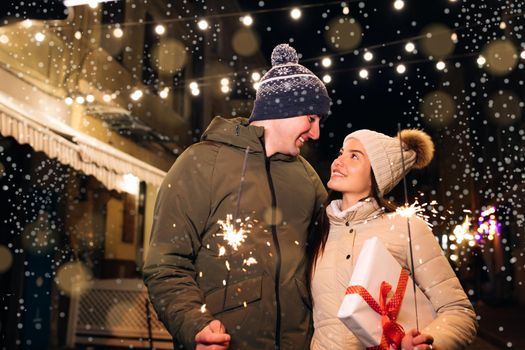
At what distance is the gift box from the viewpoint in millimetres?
1603

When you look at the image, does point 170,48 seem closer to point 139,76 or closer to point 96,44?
Answer: point 139,76

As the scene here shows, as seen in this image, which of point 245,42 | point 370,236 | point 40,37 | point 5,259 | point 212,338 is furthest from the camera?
point 245,42

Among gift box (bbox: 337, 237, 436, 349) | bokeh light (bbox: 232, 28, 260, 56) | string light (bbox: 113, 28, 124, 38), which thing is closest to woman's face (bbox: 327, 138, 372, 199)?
gift box (bbox: 337, 237, 436, 349)

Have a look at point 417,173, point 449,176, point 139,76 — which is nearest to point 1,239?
point 139,76

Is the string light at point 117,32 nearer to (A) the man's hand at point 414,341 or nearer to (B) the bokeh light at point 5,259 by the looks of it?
(B) the bokeh light at point 5,259

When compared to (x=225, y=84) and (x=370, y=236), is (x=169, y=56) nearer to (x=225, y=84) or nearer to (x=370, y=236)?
(x=225, y=84)

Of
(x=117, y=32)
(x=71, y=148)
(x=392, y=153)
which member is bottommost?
(x=392, y=153)

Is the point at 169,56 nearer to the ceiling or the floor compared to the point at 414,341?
nearer to the ceiling

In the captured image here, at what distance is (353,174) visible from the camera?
8.52 feet

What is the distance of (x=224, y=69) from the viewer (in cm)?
→ 1928

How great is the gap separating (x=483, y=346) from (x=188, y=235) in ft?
29.1

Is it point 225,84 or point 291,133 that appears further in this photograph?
point 225,84

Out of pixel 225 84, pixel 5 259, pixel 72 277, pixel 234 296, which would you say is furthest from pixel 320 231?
pixel 225 84

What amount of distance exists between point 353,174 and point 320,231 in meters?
0.37
